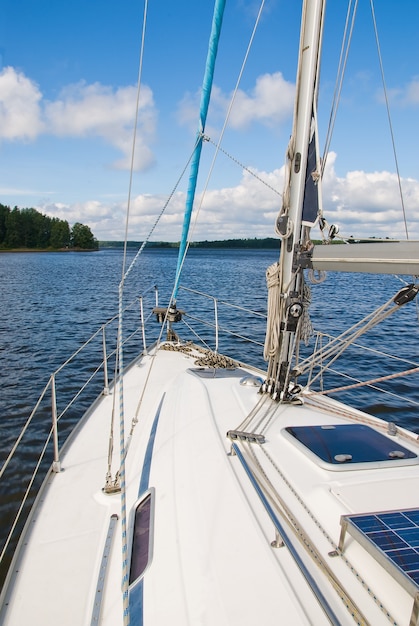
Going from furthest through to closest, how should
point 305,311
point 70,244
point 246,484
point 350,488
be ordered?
point 70,244
point 305,311
point 246,484
point 350,488

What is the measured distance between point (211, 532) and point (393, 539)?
119cm

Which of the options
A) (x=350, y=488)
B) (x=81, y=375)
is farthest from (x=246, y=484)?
(x=81, y=375)

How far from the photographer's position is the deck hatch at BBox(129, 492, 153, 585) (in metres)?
2.94

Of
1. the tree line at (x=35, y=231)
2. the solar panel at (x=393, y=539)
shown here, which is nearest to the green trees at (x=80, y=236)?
the tree line at (x=35, y=231)

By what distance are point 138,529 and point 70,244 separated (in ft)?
450

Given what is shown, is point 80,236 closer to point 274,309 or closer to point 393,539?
point 274,309

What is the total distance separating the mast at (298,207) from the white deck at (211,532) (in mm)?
693

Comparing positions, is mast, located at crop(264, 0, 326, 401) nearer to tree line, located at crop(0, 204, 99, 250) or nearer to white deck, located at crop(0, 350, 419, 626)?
white deck, located at crop(0, 350, 419, 626)

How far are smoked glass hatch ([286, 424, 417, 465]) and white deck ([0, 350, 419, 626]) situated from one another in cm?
11

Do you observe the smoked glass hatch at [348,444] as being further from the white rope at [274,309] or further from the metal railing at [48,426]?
the metal railing at [48,426]

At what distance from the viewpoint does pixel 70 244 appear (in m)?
132

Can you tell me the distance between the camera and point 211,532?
9.61 feet

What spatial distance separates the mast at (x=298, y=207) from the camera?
15.3 ft

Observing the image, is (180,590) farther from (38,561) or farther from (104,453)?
(104,453)
